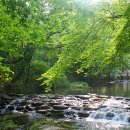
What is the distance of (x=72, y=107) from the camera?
20.6 m

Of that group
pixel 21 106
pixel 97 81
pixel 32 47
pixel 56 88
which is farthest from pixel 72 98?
pixel 97 81

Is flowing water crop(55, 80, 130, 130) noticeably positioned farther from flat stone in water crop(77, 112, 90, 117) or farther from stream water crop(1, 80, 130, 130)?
flat stone in water crop(77, 112, 90, 117)

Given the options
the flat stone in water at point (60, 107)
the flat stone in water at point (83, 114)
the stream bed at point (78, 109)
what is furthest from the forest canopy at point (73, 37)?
the flat stone in water at point (60, 107)

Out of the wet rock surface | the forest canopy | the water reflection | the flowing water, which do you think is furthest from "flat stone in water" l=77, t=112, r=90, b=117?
the water reflection

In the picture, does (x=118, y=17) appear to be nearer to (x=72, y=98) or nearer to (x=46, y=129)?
(x=46, y=129)

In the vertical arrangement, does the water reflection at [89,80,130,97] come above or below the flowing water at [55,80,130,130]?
above

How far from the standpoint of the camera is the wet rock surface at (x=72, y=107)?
18.7m

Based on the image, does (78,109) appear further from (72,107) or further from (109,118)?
(109,118)

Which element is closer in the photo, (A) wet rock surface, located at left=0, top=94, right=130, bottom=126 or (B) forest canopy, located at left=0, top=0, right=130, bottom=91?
(B) forest canopy, located at left=0, top=0, right=130, bottom=91

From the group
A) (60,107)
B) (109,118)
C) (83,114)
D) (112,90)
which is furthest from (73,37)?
(112,90)

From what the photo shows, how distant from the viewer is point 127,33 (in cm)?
660

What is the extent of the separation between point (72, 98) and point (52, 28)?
233 inches

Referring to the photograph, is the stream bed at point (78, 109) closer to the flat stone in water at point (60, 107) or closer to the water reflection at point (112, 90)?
the flat stone in water at point (60, 107)

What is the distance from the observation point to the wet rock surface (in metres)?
18.7
